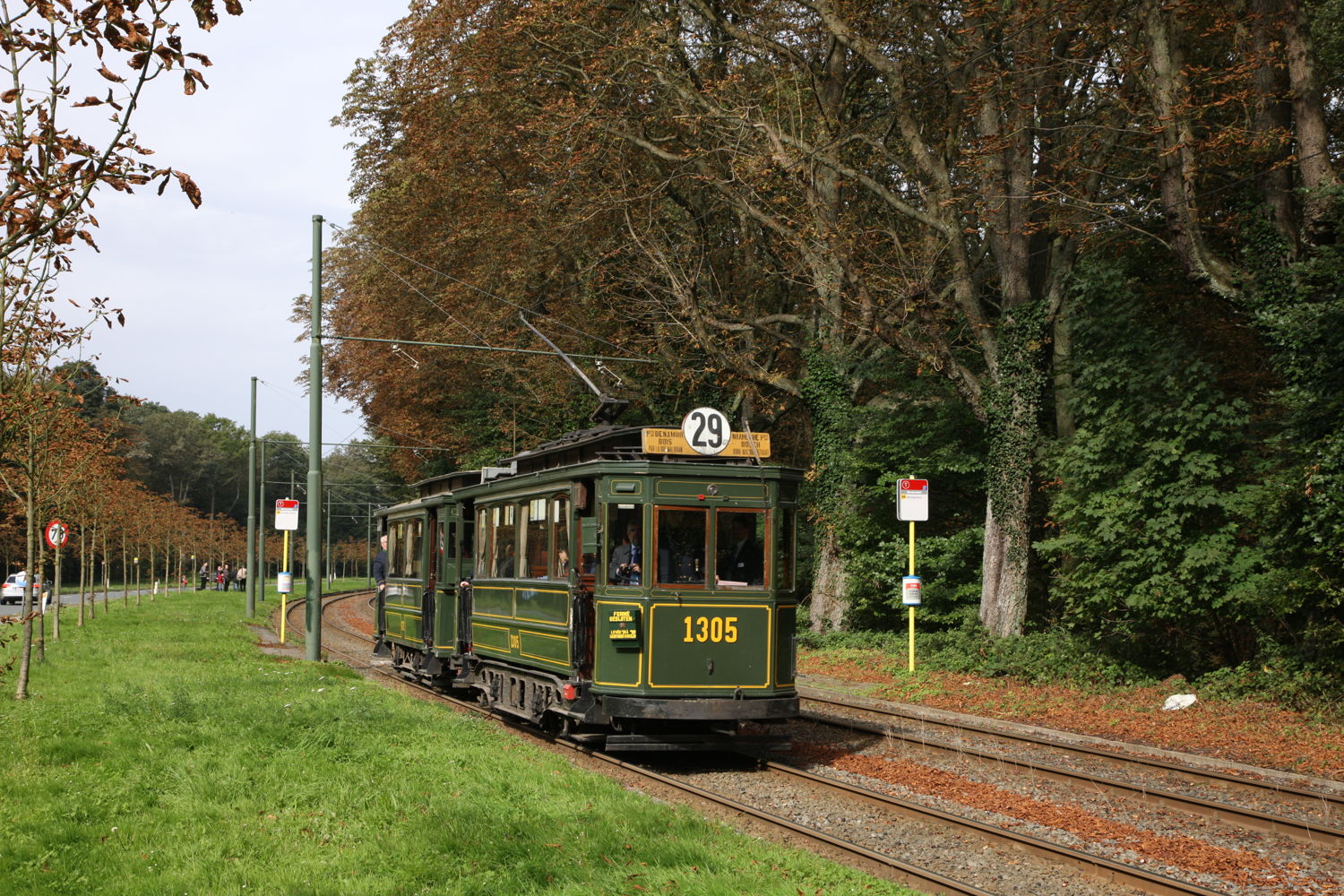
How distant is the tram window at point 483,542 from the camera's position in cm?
1573

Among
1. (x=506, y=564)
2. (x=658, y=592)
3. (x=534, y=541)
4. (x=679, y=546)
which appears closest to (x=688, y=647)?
(x=658, y=592)

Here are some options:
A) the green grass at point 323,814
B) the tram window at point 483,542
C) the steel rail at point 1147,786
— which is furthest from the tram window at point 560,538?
the steel rail at point 1147,786

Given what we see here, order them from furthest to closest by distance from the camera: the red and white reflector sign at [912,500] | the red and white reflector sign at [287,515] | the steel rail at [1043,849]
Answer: the red and white reflector sign at [287,515] → the red and white reflector sign at [912,500] → the steel rail at [1043,849]

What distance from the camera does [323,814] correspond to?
8875mm

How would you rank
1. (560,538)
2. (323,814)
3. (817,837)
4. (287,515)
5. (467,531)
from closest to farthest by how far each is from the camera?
(817,837) < (323,814) < (560,538) < (467,531) < (287,515)

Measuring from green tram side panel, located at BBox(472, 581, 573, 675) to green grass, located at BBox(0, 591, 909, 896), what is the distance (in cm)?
97

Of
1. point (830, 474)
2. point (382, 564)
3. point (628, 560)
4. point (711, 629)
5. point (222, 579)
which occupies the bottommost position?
point (222, 579)

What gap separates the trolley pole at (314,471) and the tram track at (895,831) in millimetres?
9223

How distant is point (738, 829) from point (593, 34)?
17.3 metres

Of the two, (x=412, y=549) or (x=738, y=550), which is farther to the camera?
(x=412, y=549)

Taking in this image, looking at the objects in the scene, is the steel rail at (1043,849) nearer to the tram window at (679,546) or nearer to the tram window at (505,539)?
the tram window at (679,546)

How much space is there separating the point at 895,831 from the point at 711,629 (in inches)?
132

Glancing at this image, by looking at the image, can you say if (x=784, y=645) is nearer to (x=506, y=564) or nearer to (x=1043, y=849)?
(x=506, y=564)

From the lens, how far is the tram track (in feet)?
24.7
